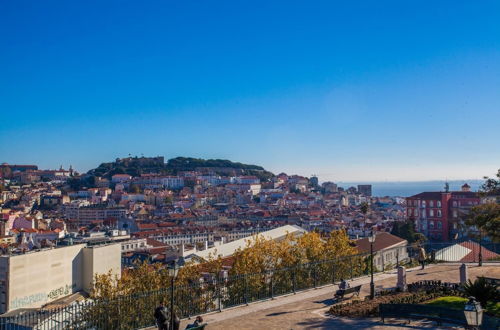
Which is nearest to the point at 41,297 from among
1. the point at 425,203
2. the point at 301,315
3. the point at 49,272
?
the point at 49,272

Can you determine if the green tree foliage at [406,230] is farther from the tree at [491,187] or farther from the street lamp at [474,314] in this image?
the street lamp at [474,314]

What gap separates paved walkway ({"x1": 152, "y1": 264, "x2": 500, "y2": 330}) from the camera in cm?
1195

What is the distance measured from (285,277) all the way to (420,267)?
6.30 m

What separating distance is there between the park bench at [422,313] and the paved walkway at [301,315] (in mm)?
220

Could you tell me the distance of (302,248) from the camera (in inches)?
999

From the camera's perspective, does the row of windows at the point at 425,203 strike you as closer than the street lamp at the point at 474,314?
No

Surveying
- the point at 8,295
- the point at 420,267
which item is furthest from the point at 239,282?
the point at 8,295

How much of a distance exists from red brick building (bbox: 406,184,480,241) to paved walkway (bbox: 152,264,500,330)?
52100 mm

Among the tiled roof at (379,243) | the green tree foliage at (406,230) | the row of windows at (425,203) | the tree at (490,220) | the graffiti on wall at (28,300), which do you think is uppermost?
the tree at (490,220)

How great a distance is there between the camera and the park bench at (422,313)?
11438mm

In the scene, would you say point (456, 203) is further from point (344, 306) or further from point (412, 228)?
point (344, 306)

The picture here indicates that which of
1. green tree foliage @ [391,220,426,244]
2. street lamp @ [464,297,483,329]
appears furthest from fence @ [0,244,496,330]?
green tree foliage @ [391,220,426,244]

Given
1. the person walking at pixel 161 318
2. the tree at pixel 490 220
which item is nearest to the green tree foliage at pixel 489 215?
the tree at pixel 490 220

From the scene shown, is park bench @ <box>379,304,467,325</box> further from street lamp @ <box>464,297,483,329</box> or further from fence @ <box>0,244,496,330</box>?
fence @ <box>0,244,496,330</box>
